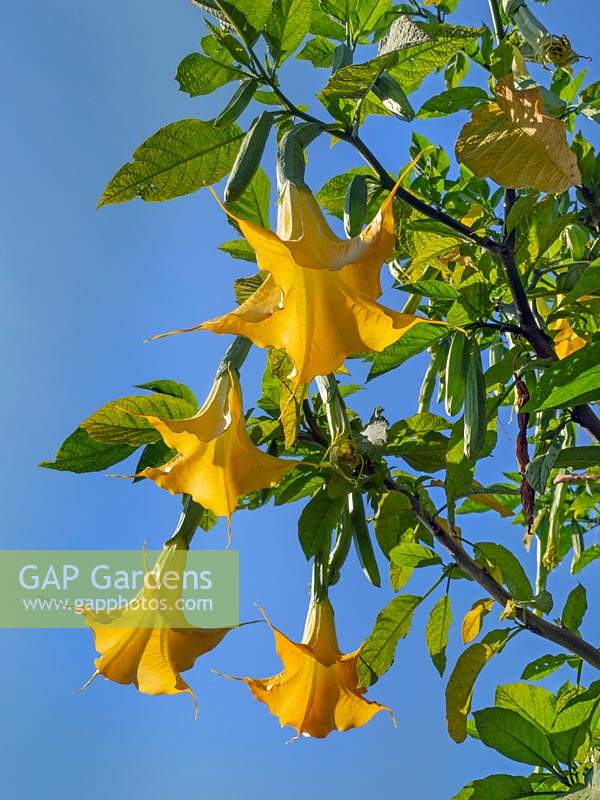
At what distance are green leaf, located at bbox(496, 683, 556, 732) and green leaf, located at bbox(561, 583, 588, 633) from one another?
0.60 feet

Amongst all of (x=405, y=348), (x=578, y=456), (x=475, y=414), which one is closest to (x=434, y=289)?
(x=405, y=348)

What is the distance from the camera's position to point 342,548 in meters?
1.34

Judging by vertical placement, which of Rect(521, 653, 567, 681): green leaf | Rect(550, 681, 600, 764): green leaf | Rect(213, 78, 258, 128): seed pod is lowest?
Rect(550, 681, 600, 764): green leaf

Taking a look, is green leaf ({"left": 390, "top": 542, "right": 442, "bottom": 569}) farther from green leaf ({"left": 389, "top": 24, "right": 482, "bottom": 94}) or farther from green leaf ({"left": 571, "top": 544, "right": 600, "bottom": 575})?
green leaf ({"left": 389, "top": 24, "right": 482, "bottom": 94})

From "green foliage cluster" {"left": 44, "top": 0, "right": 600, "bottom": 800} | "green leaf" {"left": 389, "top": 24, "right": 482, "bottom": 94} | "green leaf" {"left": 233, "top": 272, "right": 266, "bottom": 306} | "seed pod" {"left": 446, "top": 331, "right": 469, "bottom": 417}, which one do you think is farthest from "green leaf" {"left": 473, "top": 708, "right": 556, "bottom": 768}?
"green leaf" {"left": 389, "top": 24, "right": 482, "bottom": 94}

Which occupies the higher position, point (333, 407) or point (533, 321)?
point (533, 321)

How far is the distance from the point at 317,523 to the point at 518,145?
2.05ft

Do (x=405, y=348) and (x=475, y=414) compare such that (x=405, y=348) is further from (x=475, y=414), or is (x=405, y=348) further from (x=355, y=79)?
(x=355, y=79)

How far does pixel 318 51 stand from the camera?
5.15 ft

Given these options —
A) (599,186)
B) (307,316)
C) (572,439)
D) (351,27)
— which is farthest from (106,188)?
(572,439)

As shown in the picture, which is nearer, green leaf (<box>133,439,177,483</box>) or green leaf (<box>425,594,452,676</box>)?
green leaf (<box>133,439,177,483</box>)

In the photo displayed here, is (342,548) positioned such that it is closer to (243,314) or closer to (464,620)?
(464,620)

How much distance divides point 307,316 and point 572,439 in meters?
1.20

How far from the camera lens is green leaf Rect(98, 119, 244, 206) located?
3.48 feet
